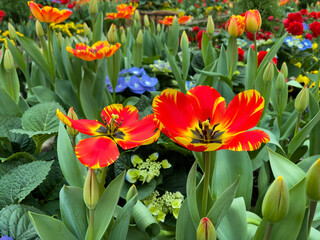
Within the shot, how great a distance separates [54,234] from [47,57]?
0.92 m

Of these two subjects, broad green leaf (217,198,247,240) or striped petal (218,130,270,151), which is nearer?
striped petal (218,130,270,151)

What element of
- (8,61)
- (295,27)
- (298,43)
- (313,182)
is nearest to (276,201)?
(313,182)

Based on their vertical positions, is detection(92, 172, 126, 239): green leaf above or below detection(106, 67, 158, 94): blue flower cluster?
above

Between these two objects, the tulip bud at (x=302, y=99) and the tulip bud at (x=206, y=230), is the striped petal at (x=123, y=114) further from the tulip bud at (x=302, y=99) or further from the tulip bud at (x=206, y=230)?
the tulip bud at (x=302, y=99)

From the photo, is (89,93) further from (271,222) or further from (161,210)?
(271,222)

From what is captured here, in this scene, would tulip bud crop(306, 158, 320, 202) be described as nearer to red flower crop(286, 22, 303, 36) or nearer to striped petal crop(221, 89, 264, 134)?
striped petal crop(221, 89, 264, 134)

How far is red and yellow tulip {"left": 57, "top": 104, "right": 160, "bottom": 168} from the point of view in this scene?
494 mm

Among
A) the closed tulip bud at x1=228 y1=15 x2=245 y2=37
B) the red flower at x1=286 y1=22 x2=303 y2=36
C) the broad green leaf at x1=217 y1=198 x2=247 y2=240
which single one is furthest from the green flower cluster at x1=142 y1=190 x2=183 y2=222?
the red flower at x1=286 y1=22 x2=303 y2=36

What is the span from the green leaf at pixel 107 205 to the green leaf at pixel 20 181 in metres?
0.25

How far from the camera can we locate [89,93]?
113cm

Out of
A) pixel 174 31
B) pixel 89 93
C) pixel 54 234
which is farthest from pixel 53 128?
pixel 174 31

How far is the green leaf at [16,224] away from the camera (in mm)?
659

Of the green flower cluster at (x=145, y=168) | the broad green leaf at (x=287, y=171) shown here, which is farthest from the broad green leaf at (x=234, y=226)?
the green flower cluster at (x=145, y=168)

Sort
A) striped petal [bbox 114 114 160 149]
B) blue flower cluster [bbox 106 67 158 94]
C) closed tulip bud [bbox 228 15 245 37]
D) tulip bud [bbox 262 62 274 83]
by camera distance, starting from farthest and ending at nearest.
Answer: blue flower cluster [bbox 106 67 158 94], closed tulip bud [bbox 228 15 245 37], tulip bud [bbox 262 62 274 83], striped petal [bbox 114 114 160 149]
